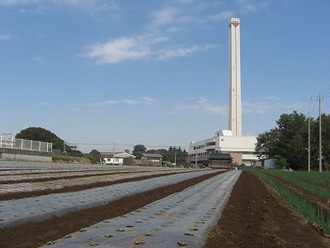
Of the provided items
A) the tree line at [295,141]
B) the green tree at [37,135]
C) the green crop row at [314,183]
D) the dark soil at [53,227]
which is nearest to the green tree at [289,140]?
the tree line at [295,141]

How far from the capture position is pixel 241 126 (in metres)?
112

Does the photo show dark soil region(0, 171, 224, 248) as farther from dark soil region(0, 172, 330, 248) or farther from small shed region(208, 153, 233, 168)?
small shed region(208, 153, 233, 168)

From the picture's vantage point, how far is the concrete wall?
36438mm

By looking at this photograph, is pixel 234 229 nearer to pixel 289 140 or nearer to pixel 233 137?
pixel 289 140

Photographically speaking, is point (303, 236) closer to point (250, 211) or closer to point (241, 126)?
point (250, 211)

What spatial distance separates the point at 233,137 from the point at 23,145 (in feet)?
265

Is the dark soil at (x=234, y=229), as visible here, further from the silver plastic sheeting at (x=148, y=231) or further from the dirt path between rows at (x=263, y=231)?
the silver plastic sheeting at (x=148, y=231)

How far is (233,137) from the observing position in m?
113

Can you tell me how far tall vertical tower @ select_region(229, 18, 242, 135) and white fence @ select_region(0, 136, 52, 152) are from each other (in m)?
67.2

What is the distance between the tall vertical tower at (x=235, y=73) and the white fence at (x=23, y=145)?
67236mm

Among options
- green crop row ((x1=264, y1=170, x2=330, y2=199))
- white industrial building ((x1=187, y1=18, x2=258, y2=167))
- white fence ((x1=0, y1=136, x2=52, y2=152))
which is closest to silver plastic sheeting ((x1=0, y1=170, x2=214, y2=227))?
green crop row ((x1=264, y1=170, x2=330, y2=199))

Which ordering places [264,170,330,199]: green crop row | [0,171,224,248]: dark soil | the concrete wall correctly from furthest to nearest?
the concrete wall < [264,170,330,199]: green crop row < [0,171,224,248]: dark soil

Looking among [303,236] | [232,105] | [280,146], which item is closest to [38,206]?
[303,236]

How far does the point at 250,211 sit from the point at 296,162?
66391 millimetres
